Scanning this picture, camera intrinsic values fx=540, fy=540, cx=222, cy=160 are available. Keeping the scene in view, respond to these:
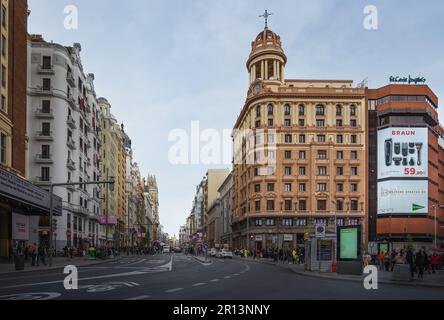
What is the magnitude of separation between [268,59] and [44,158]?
53.5 meters

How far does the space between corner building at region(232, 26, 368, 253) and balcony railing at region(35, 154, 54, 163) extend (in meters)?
39.8

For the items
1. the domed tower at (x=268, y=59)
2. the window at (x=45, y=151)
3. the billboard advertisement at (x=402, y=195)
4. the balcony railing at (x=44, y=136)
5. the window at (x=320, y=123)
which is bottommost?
the billboard advertisement at (x=402, y=195)

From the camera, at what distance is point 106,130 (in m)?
105

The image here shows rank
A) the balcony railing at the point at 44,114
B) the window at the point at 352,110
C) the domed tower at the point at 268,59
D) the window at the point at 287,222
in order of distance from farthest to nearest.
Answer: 1. the domed tower at the point at 268,59
2. the window at the point at 352,110
3. the window at the point at 287,222
4. the balcony railing at the point at 44,114

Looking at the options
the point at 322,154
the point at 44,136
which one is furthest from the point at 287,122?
the point at 44,136

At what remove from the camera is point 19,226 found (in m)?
46.3

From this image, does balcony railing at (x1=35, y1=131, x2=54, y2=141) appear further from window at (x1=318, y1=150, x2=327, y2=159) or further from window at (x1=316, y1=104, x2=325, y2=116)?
window at (x1=316, y1=104, x2=325, y2=116)

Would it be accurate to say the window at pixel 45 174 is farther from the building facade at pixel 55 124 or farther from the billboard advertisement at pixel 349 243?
the billboard advertisement at pixel 349 243

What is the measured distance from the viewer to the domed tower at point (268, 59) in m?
104

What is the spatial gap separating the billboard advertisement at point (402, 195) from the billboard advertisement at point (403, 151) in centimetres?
140

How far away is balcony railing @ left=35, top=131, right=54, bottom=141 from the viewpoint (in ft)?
211

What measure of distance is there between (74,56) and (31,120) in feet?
36.8

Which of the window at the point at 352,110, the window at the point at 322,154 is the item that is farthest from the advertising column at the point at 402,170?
the window at the point at 322,154

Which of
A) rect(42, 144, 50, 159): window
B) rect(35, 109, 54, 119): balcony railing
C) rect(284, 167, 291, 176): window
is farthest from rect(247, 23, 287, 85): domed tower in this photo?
rect(42, 144, 50, 159): window
